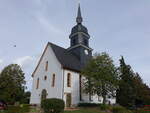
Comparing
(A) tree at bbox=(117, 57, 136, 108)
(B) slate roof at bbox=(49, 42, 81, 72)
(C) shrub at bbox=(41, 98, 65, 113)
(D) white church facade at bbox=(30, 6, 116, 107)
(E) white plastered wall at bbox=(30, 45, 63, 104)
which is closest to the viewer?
(C) shrub at bbox=(41, 98, 65, 113)

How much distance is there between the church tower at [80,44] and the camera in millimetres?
35494

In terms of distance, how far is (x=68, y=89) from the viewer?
2756 cm

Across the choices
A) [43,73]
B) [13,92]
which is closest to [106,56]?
[43,73]

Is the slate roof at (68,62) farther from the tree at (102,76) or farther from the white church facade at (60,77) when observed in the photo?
the tree at (102,76)

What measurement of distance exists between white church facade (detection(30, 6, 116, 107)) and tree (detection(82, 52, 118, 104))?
2911mm

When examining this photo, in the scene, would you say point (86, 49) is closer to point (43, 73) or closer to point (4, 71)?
point (43, 73)

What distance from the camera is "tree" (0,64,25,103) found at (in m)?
36.1

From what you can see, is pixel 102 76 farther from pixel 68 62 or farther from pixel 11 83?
pixel 11 83

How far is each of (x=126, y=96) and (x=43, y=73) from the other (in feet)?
55.4

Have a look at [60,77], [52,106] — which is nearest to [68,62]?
[60,77]

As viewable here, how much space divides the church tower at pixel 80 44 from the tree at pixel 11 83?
14.1 metres

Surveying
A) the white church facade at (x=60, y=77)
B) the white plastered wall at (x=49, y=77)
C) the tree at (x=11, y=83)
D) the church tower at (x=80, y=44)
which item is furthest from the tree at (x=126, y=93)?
the tree at (x=11, y=83)

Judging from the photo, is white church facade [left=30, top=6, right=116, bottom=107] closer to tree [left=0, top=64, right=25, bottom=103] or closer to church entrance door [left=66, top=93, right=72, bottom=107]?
church entrance door [left=66, top=93, right=72, bottom=107]

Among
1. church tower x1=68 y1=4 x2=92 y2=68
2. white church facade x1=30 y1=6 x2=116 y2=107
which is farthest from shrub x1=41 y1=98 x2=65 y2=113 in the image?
church tower x1=68 y1=4 x2=92 y2=68
